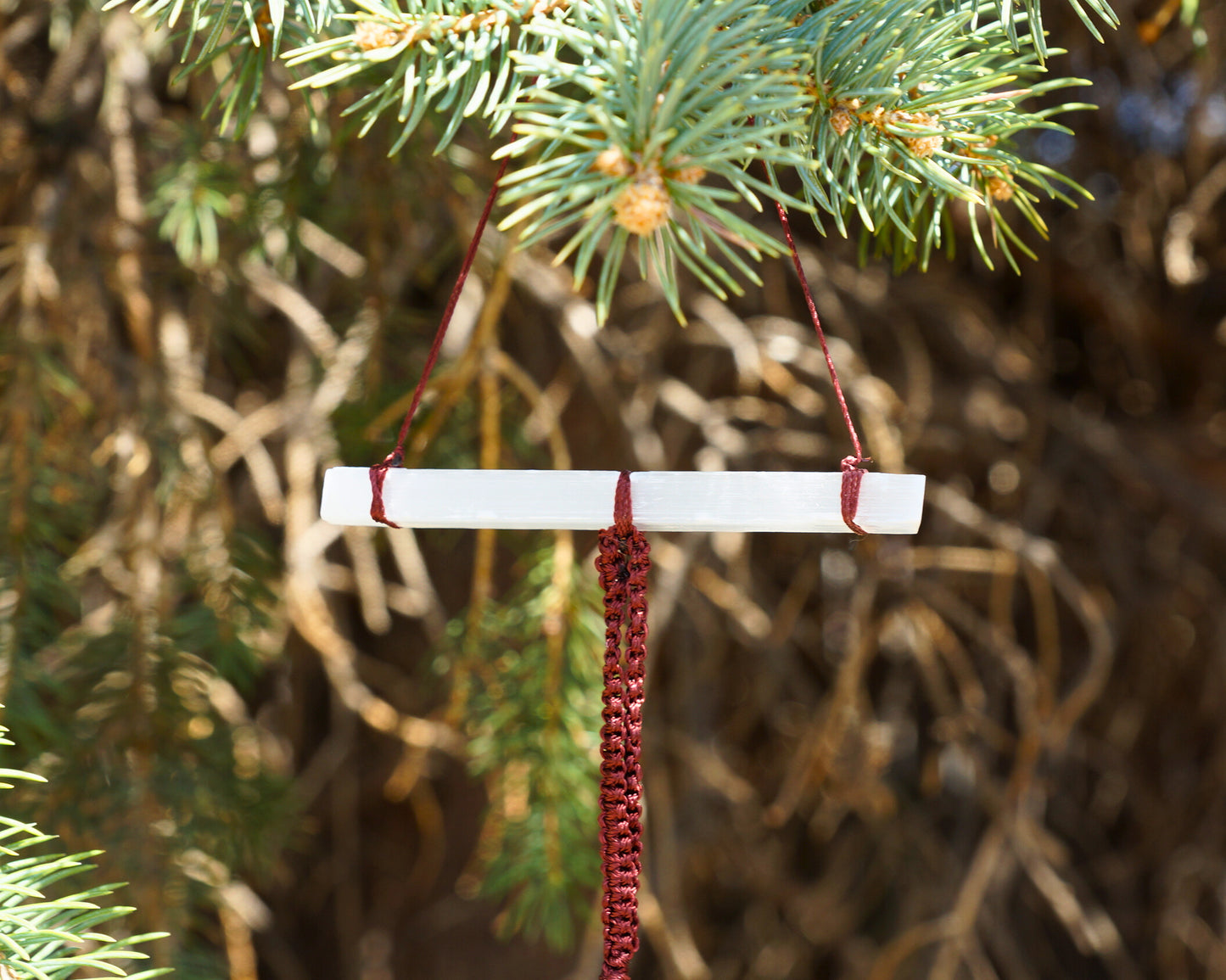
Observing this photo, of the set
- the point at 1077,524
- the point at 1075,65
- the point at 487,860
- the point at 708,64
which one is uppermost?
the point at 1075,65

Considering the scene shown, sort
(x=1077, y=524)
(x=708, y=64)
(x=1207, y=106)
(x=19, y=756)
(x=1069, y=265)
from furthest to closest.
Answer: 1. (x=1077, y=524)
2. (x=1069, y=265)
3. (x=1207, y=106)
4. (x=19, y=756)
5. (x=708, y=64)

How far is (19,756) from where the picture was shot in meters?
0.54

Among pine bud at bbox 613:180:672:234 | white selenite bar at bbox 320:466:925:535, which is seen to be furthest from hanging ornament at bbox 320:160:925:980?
pine bud at bbox 613:180:672:234

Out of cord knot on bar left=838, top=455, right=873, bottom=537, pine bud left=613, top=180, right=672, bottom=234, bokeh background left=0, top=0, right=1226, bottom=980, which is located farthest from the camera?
bokeh background left=0, top=0, right=1226, bottom=980

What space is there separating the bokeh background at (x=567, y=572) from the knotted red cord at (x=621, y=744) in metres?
0.21

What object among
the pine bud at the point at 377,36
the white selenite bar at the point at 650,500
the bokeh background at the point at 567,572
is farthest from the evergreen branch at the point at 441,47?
the bokeh background at the point at 567,572

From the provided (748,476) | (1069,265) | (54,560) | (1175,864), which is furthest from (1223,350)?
(54,560)

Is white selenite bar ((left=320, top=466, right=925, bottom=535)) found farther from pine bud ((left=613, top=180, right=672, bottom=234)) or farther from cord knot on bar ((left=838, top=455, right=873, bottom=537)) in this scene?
pine bud ((left=613, top=180, right=672, bottom=234))

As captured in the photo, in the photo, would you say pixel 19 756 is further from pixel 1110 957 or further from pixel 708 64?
pixel 1110 957

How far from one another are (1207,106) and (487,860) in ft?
2.48

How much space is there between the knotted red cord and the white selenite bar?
12 mm

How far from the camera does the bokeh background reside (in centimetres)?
57

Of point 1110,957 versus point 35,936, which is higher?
point 35,936

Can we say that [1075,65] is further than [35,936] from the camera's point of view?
Yes
